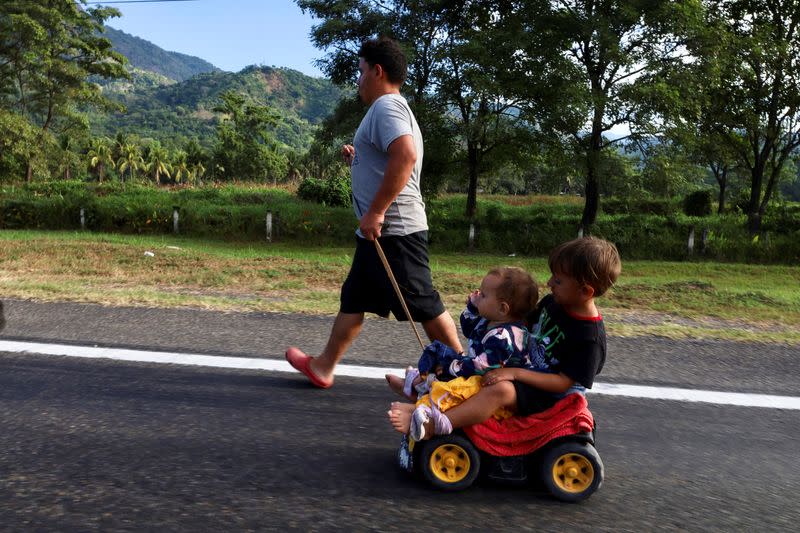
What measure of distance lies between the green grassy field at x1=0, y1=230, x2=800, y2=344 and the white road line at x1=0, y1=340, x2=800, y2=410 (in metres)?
1.47

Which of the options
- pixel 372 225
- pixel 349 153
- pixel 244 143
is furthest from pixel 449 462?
pixel 244 143

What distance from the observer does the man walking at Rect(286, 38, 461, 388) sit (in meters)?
3.14

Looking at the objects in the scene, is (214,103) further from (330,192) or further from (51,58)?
(330,192)

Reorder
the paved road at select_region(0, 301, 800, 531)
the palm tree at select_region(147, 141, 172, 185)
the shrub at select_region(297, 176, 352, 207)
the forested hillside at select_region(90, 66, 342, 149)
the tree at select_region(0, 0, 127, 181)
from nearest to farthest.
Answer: the paved road at select_region(0, 301, 800, 531)
the shrub at select_region(297, 176, 352, 207)
the tree at select_region(0, 0, 127, 181)
the palm tree at select_region(147, 141, 172, 185)
the forested hillside at select_region(90, 66, 342, 149)

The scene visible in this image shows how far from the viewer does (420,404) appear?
237cm

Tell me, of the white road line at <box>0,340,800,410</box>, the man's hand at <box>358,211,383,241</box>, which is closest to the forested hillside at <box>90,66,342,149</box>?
the white road line at <box>0,340,800,410</box>

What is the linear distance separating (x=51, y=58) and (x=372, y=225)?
38.8 m

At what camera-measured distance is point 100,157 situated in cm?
7506

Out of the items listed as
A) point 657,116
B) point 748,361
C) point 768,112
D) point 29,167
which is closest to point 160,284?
point 748,361

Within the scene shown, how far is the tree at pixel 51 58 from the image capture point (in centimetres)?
3400

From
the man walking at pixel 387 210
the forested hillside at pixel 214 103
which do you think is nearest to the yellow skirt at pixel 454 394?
the man walking at pixel 387 210

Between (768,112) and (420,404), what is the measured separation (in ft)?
80.8

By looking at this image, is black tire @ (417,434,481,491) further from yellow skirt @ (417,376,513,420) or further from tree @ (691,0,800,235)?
tree @ (691,0,800,235)

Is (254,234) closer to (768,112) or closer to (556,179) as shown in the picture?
(556,179)
